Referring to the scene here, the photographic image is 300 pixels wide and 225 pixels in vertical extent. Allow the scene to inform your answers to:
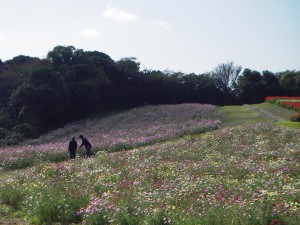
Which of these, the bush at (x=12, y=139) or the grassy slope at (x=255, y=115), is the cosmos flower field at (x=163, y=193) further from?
the bush at (x=12, y=139)

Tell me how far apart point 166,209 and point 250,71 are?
5966 centimetres

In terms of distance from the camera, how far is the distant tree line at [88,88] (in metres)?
42.6

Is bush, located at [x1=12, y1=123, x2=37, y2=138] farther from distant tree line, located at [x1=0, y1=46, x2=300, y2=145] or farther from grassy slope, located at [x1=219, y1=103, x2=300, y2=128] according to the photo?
grassy slope, located at [x1=219, y1=103, x2=300, y2=128]

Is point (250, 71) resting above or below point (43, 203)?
above

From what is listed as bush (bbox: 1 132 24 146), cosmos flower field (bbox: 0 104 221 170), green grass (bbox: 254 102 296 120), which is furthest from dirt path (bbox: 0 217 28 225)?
green grass (bbox: 254 102 296 120)

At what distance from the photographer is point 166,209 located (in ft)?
28.6

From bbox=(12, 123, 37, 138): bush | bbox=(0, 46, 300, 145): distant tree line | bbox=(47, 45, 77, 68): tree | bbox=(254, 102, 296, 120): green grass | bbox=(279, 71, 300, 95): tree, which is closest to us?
bbox=(12, 123, 37, 138): bush

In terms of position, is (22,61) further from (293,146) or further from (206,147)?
(293,146)

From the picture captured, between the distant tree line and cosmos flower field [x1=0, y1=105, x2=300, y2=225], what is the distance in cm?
2253

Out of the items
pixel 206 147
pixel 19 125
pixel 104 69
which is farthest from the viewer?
pixel 104 69

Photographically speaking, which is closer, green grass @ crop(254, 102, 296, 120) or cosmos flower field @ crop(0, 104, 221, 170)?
cosmos flower field @ crop(0, 104, 221, 170)

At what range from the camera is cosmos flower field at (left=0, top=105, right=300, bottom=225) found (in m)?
8.20

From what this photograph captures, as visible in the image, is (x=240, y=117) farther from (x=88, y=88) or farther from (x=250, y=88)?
(x=250, y=88)

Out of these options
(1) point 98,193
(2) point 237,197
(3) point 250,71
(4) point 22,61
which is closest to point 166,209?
(2) point 237,197
